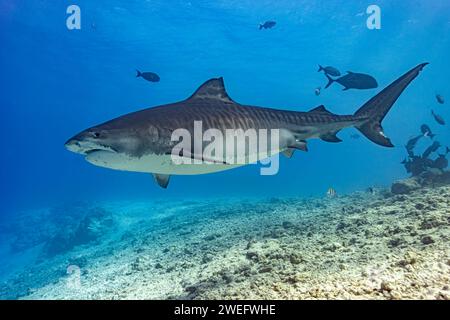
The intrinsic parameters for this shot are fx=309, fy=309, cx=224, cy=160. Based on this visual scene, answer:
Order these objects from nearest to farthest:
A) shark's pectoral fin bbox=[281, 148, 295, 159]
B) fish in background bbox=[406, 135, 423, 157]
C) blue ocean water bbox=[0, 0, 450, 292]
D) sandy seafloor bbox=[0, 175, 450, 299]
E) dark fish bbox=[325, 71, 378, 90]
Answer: sandy seafloor bbox=[0, 175, 450, 299] < shark's pectoral fin bbox=[281, 148, 295, 159] < dark fish bbox=[325, 71, 378, 90] < fish in background bbox=[406, 135, 423, 157] < blue ocean water bbox=[0, 0, 450, 292]

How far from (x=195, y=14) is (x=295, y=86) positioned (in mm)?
35564

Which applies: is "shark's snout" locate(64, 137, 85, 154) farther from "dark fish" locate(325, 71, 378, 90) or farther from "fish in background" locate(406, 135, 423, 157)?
"fish in background" locate(406, 135, 423, 157)

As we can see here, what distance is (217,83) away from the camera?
6.07m

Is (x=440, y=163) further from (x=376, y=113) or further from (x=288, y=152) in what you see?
(x=288, y=152)

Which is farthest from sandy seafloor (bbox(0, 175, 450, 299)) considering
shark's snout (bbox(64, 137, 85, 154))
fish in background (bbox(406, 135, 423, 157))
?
fish in background (bbox(406, 135, 423, 157))

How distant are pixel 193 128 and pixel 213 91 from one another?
1557mm

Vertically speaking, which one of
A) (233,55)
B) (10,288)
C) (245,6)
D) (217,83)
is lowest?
(10,288)

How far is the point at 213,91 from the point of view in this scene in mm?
6059

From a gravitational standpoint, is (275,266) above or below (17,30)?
below

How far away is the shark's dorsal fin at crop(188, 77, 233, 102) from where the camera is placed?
6.00 m

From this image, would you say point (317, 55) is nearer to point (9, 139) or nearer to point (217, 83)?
point (217, 83)

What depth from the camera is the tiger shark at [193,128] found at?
12.9 ft

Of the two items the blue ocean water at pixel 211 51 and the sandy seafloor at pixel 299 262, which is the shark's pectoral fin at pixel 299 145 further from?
the blue ocean water at pixel 211 51
